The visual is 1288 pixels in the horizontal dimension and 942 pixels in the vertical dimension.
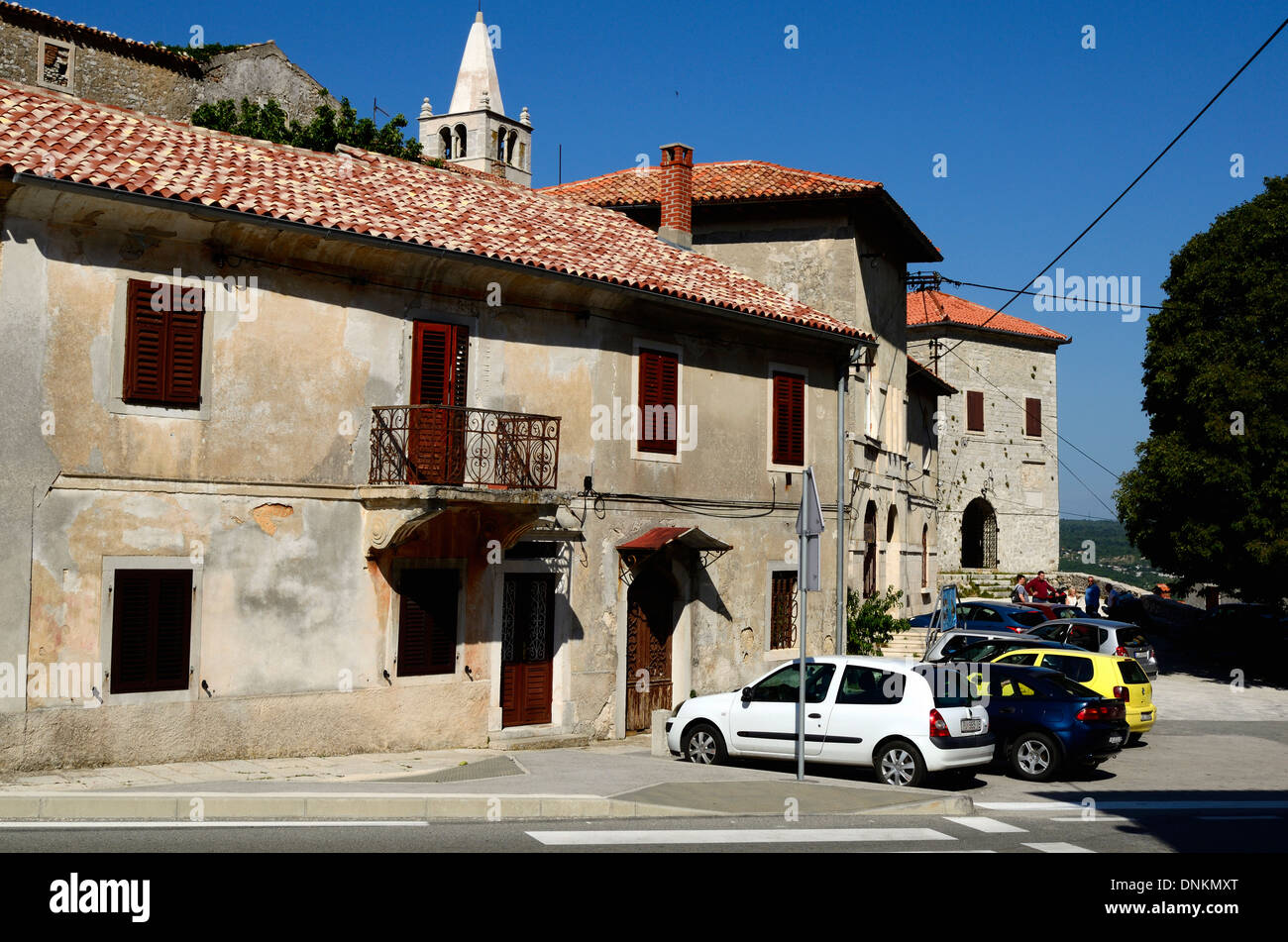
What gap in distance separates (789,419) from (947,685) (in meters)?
8.61

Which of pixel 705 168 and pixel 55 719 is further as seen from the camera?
pixel 705 168

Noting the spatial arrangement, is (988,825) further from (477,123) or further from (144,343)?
(477,123)

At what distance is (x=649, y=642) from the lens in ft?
66.4

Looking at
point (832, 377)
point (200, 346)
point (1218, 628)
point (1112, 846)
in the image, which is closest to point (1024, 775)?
point (1112, 846)

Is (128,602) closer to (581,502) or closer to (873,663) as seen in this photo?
(581,502)

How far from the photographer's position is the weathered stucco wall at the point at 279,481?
43.9 feet

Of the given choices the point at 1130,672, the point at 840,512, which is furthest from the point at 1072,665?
the point at 840,512

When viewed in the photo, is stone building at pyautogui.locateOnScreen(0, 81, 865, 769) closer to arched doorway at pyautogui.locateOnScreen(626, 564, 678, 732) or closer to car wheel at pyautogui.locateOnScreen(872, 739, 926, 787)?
arched doorway at pyautogui.locateOnScreen(626, 564, 678, 732)

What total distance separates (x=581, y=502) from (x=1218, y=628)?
24.0 m

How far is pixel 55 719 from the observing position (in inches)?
519

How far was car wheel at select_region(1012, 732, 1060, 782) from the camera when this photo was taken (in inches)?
610

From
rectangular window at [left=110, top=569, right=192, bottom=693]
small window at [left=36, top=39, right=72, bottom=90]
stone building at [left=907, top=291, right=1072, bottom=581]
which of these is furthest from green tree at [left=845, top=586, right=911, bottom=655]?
small window at [left=36, top=39, right=72, bottom=90]

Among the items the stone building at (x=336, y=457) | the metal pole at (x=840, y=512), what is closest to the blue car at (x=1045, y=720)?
the stone building at (x=336, y=457)

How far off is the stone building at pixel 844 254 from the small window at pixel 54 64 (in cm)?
1531
